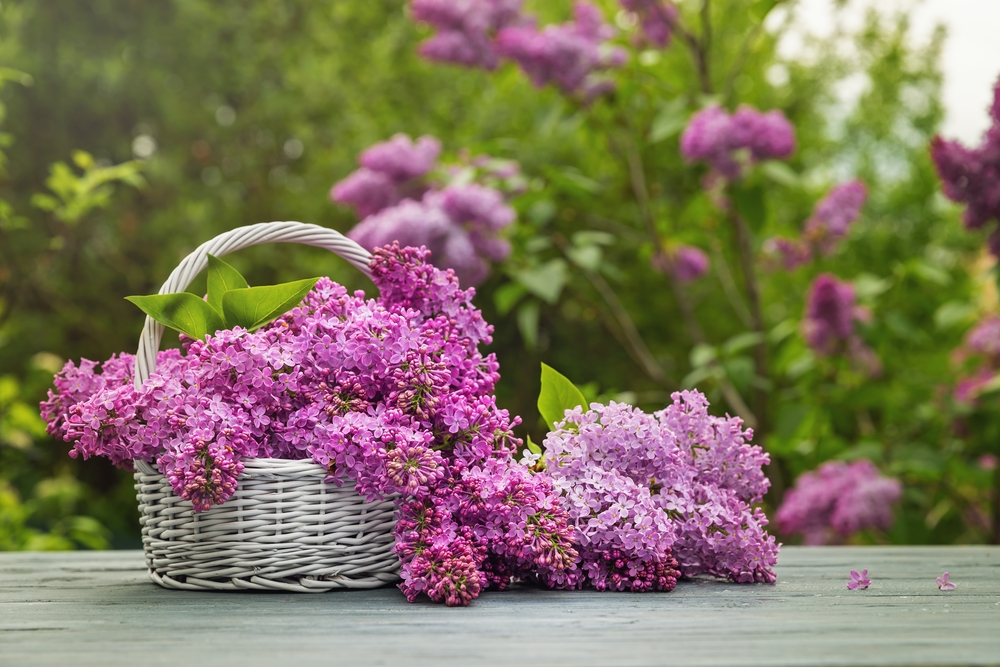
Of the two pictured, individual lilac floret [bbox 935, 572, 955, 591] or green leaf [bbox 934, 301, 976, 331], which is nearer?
individual lilac floret [bbox 935, 572, 955, 591]

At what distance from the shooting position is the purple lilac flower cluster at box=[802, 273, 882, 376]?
242 centimetres

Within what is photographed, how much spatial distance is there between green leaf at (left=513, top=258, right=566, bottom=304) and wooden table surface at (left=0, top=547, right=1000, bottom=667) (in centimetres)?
118

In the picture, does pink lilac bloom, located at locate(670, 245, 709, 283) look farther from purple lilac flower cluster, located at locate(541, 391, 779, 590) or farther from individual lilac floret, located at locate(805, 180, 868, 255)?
purple lilac flower cluster, located at locate(541, 391, 779, 590)

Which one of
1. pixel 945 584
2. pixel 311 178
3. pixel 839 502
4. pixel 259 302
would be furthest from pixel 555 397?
pixel 311 178

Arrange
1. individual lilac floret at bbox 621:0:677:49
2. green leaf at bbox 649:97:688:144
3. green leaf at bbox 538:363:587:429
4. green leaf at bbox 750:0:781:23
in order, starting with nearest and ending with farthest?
green leaf at bbox 538:363:587:429 < green leaf at bbox 750:0:781:23 < green leaf at bbox 649:97:688:144 < individual lilac floret at bbox 621:0:677:49

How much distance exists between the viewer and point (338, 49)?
4.79 metres

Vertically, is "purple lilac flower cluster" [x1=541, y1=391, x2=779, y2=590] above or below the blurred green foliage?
below

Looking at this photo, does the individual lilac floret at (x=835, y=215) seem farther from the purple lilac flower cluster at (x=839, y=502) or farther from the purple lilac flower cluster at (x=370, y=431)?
the purple lilac flower cluster at (x=370, y=431)

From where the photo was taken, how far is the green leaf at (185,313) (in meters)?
→ 1.08

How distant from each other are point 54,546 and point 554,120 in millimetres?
1819

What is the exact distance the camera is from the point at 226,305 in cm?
114

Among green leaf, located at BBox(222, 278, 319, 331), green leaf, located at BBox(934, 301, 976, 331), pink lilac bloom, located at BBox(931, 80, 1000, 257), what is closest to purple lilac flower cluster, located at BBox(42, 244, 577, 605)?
green leaf, located at BBox(222, 278, 319, 331)

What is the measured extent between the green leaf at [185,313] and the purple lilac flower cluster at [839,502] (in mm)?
1970

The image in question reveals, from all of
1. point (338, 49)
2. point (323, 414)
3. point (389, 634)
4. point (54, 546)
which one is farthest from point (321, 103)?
point (389, 634)
